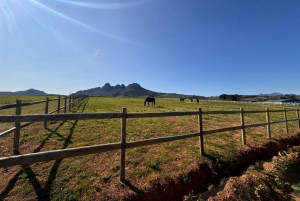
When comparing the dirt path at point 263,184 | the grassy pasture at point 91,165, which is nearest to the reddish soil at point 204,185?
the dirt path at point 263,184

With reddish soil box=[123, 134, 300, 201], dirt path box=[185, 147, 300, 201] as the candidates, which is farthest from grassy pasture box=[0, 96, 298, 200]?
dirt path box=[185, 147, 300, 201]

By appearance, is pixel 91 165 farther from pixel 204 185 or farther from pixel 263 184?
pixel 263 184

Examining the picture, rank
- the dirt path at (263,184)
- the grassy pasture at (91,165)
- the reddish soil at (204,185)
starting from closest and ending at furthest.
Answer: the grassy pasture at (91,165), the reddish soil at (204,185), the dirt path at (263,184)

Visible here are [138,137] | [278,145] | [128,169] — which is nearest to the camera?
[128,169]

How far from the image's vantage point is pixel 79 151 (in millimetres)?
3447

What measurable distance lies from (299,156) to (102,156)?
851 centimetres

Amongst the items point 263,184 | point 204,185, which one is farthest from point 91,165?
point 263,184

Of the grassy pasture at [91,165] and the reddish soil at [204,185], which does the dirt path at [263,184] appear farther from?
the grassy pasture at [91,165]

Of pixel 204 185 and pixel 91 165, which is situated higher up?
pixel 91 165

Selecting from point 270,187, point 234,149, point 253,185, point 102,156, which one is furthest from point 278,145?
point 102,156

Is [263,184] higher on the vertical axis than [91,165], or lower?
lower

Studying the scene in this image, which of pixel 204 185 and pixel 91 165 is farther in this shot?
pixel 204 185

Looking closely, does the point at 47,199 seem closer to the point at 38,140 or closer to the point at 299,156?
the point at 38,140

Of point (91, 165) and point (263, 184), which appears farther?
point (263, 184)
